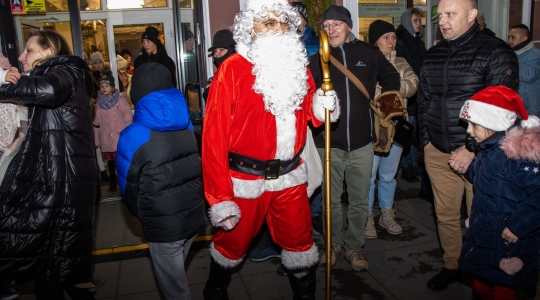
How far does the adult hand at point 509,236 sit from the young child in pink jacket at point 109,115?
18.3ft

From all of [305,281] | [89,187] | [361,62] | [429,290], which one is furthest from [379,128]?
[89,187]

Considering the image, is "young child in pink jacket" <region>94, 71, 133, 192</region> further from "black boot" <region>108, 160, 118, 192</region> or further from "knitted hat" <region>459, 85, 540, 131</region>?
"knitted hat" <region>459, 85, 540, 131</region>

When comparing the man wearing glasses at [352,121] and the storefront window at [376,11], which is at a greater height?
the storefront window at [376,11]

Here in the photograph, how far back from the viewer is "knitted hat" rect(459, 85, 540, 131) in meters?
2.86

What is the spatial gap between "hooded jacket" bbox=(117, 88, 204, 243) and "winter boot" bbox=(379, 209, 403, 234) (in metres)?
2.84

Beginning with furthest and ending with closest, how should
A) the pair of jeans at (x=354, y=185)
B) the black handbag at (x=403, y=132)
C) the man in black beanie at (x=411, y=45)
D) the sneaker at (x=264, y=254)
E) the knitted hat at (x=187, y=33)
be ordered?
the knitted hat at (x=187, y=33) → the man in black beanie at (x=411, y=45) → the black handbag at (x=403, y=132) → the sneaker at (x=264, y=254) → the pair of jeans at (x=354, y=185)

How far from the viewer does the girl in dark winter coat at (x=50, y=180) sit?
2.84 m

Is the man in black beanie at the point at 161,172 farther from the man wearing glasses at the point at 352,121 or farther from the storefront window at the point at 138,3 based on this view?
the storefront window at the point at 138,3

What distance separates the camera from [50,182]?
9.64ft

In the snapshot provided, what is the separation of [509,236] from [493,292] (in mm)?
558

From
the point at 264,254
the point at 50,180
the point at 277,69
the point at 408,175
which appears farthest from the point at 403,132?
the point at 50,180

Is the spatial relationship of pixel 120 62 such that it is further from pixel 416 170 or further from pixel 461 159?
pixel 461 159

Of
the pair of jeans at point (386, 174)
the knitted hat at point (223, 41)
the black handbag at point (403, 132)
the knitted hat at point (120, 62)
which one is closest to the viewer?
the black handbag at point (403, 132)

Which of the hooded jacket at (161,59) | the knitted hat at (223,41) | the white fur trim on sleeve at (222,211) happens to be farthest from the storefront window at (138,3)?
the white fur trim on sleeve at (222,211)
